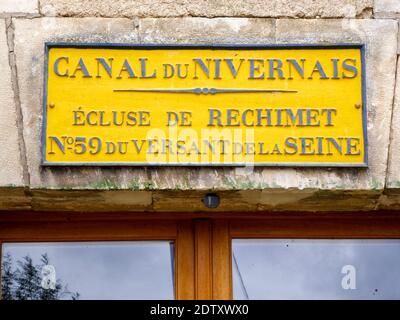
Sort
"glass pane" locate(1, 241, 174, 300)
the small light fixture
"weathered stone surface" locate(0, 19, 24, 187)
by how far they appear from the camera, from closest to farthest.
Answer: "weathered stone surface" locate(0, 19, 24, 187)
the small light fixture
"glass pane" locate(1, 241, 174, 300)

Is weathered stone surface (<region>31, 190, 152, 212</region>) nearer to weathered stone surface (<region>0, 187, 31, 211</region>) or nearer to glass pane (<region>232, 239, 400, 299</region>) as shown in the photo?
weathered stone surface (<region>0, 187, 31, 211</region>)

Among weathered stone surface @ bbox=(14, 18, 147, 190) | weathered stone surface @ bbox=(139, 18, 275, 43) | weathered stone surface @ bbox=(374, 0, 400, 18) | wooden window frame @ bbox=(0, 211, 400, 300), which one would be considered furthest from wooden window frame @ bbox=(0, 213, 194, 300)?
weathered stone surface @ bbox=(374, 0, 400, 18)

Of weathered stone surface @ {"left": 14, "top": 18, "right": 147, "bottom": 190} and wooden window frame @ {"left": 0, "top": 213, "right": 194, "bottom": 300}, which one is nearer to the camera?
weathered stone surface @ {"left": 14, "top": 18, "right": 147, "bottom": 190}

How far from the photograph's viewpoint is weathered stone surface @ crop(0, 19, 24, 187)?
4422 mm

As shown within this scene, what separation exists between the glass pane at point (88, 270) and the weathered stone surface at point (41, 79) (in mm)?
510

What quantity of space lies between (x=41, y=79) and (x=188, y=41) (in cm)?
73

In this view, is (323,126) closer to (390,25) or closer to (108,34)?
(390,25)

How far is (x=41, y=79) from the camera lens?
454 cm

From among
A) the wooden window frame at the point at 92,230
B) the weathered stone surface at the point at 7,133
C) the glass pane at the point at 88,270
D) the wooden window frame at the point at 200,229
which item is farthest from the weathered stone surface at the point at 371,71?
the weathered stone surface at the point at 7,133

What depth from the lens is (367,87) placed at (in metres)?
4.55

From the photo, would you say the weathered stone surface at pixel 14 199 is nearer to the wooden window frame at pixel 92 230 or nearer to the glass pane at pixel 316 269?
the wooden window frame at pixel 92 230

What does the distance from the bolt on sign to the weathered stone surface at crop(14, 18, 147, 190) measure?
0.04m

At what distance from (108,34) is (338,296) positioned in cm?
174

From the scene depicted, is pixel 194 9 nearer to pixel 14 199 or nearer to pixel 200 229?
pixel 200 229
